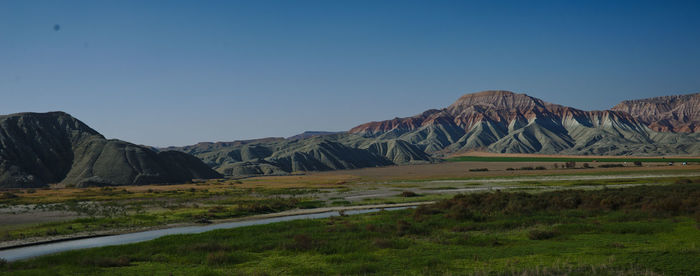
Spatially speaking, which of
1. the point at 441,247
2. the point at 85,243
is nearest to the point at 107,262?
the point at 85,243

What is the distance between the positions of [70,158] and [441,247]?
118m

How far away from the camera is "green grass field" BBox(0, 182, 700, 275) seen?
20.2 m

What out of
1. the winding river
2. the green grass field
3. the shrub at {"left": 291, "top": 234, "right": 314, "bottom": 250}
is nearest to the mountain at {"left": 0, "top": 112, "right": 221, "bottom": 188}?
the winding river

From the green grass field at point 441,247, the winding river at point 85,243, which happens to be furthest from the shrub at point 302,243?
the winding river at point 85,243

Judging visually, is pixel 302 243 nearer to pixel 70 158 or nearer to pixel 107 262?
pixel 107 262

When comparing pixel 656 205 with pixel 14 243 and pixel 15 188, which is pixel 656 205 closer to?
pixel 14 243

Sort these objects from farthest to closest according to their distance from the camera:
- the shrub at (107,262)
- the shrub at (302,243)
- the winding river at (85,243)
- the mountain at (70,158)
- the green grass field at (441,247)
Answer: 1. the mountain at (70,158)
2. the winding river at (85,243)
3. the shrub at (302,243)
4. the shrub at (107,262)
5. the green grass field at (441,247)

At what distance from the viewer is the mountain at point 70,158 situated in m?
102

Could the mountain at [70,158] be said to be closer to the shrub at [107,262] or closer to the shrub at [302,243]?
the shrub at [107,262]

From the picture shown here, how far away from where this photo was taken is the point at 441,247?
82.3 ft

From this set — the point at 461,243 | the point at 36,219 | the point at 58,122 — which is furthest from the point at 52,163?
the point at 461,243

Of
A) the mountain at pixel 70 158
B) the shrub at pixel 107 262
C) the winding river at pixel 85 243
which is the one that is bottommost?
the winding river at pixel 85 243

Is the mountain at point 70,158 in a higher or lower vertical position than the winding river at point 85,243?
higher

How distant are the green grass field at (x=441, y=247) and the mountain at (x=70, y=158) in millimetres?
83453
